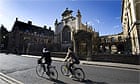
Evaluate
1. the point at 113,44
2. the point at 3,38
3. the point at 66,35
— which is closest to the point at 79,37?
the point at 113,44

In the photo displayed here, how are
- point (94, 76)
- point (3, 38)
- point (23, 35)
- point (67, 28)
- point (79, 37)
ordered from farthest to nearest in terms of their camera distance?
point (3, 38) < point (23, 35) < point (67, 28) < point (79, 37) < point (94, 76)

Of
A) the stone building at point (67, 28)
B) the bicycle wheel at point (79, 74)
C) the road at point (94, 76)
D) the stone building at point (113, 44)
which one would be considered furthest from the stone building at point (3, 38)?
the bicycle wheel at point (79, 74)

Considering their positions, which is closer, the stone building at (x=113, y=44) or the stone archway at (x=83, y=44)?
the stone building at (x=113, y=44)

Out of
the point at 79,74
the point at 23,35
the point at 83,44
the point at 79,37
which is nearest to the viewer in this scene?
the point at 79,74

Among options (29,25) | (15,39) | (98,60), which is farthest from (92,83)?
(29,25)

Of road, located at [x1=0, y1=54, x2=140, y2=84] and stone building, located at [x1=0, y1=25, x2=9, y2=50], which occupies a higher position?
stone building, located at [x1=0, y1=25, x2=9, y2=50]

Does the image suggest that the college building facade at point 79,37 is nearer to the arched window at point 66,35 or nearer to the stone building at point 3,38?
the arched window at point 66,35

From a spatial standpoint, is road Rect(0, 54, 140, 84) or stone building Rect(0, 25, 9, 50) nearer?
road Rect(0, 54, 140, 84)

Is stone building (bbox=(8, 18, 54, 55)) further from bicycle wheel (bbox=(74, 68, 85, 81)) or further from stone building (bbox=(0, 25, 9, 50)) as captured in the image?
bicycle wheel (bbox=(74, 68, 85, 81))

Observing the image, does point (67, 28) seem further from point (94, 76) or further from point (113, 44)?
point (94, 76)

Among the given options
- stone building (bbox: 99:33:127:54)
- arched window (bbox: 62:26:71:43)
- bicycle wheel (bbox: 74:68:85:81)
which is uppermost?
arched window (bbox: 62:26:71:43)

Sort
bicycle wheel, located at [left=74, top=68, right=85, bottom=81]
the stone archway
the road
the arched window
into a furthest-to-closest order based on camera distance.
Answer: the arched window → the stone archway → bicycle wheel, located at [left=74, top=68, right=85, bottom=81] → the road

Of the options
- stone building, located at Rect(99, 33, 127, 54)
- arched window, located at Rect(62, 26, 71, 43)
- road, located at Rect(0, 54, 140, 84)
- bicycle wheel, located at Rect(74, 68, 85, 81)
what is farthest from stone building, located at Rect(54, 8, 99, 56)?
bicycle wheel, located at Rect(74, 68, 85, 81)

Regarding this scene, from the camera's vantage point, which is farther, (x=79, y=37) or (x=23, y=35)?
(x=23, y=35)
